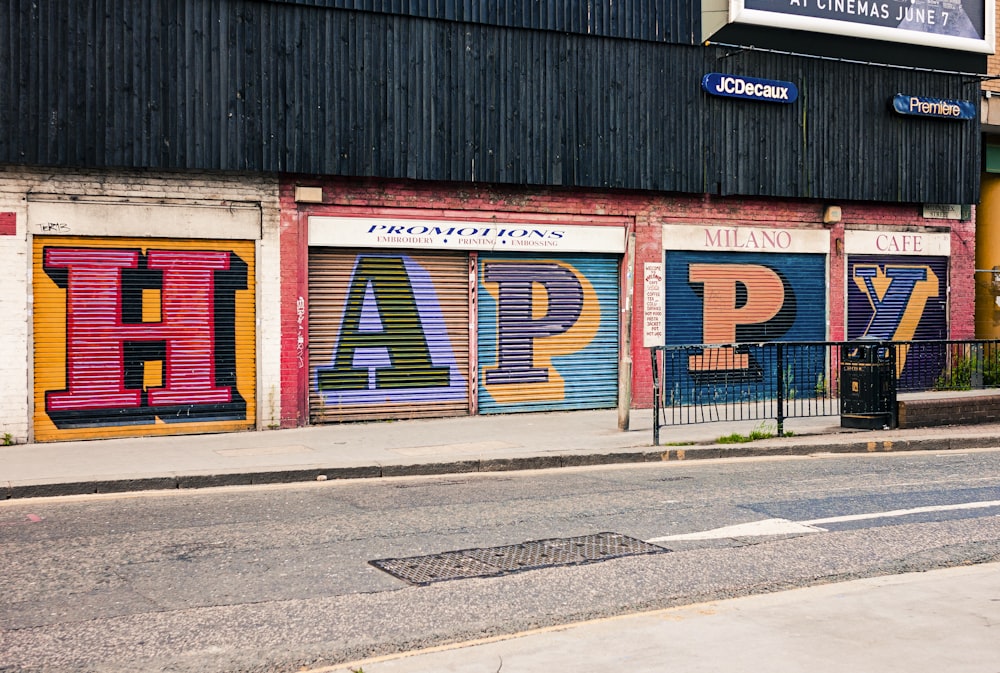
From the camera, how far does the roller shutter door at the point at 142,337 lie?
14961mm

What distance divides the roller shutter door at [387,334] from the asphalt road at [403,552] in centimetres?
500

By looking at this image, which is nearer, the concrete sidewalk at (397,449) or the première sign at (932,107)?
the concrete sidewalk at (397,449)

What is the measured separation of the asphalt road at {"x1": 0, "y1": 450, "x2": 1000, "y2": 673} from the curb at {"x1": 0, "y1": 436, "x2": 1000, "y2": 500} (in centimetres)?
38

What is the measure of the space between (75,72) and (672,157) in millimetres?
9550

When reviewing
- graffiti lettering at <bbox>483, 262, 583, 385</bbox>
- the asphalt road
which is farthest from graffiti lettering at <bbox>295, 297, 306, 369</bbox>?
the asphalt road

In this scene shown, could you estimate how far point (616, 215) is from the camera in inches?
737

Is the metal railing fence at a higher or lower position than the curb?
higher

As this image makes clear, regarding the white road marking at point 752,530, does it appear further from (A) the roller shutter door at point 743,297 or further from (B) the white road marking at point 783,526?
(A) the roller shutter door at point 743,297

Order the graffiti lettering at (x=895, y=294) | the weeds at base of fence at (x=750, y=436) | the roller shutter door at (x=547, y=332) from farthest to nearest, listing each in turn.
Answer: the graffiti lettering at (x=895, y=294) → the roller shutter door at (x=547, y=332) → the weeds at base of fence at (x=750, y=436)

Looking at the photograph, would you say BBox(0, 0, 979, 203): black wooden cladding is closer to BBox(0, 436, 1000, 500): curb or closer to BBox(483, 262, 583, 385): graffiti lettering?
BBox(483, 262, 583, 385): graffiti lettering

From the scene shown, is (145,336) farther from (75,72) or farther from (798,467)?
(798,467)

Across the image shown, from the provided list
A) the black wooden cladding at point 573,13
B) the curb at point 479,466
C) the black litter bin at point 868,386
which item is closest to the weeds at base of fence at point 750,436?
the curb at point 479,466

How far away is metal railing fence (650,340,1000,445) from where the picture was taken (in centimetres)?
1535

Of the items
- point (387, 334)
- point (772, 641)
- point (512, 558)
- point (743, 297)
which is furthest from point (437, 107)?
point (772, 641)
